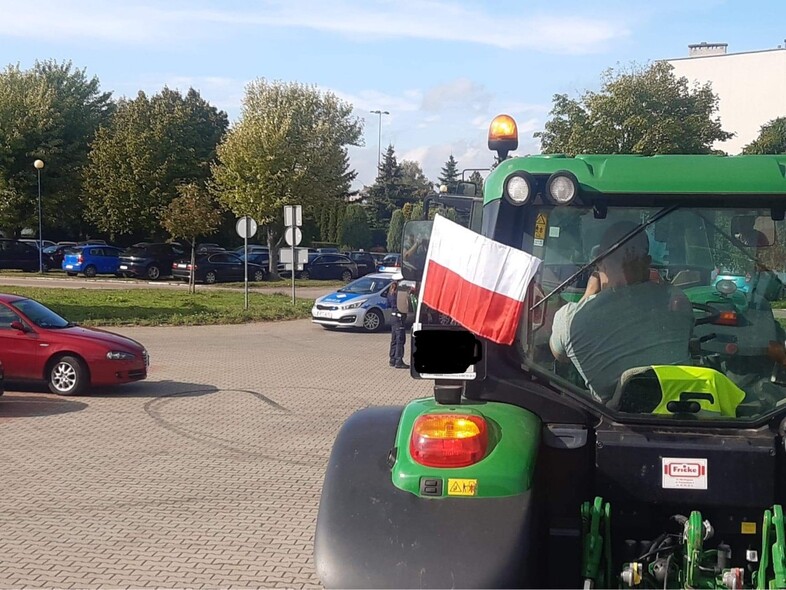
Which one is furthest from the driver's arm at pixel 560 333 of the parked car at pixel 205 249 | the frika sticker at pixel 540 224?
the parked car at pixel 205 249

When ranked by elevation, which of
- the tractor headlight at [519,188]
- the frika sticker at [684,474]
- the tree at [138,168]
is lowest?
the frika sticker at [684,474]

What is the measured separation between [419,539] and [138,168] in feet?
157

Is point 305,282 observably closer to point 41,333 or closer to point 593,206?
point 41,333

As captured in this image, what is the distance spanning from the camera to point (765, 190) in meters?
3.33

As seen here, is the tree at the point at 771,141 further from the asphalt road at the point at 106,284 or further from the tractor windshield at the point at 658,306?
the tractor windshield at the point at 658,306

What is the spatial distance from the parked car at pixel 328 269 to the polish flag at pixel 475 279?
4281 centimetres

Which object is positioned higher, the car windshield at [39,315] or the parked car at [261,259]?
the car windshield at [39,315]

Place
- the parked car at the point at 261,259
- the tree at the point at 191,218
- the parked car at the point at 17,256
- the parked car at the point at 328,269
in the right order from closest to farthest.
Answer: the tree at the point at 191,218 < the parked car at the point at 17,256 < the parked car at the point at 261,259 < the parked car at the point at 328,269

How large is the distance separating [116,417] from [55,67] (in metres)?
48.4

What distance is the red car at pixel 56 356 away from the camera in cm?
1249

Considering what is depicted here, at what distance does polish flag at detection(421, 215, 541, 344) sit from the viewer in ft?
10.3

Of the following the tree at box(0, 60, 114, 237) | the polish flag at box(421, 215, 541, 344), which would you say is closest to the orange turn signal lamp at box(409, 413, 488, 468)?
the polish flag at box(421, 215, 541, 344)

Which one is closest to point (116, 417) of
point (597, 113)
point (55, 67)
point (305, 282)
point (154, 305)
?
point (154, 305)

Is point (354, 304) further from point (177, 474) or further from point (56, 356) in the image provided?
point (177, 474)
